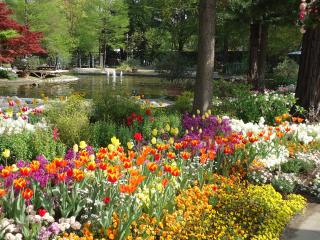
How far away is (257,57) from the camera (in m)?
19.4

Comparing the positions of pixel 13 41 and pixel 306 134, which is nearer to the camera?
pixel 306 134

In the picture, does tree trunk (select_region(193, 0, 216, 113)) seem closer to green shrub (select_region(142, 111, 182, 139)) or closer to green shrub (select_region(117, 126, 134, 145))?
green shrub (select_region(142, 111, 182, 139))

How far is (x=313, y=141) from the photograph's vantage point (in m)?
7.62

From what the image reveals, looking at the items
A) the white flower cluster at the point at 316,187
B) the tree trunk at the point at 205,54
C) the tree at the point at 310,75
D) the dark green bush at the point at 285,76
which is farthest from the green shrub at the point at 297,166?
the dark green bush at the point at 285,76

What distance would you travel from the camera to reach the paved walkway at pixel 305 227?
4375 mm

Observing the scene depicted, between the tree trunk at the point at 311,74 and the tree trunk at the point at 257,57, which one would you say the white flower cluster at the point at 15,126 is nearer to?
the tree trunk at the point at 311,74

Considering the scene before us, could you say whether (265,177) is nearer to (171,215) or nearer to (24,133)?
(171,215)

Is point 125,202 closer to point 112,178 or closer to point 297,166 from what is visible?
point 112,178

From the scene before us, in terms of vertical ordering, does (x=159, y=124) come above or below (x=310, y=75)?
below

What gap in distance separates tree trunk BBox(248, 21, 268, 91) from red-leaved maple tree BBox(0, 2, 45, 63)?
49.8 feet

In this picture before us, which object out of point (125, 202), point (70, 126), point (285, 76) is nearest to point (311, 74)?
point (70, 126)

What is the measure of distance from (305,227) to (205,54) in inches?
190

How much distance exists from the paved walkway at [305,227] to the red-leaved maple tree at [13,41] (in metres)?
23.9

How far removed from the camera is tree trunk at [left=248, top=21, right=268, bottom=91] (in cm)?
1877
